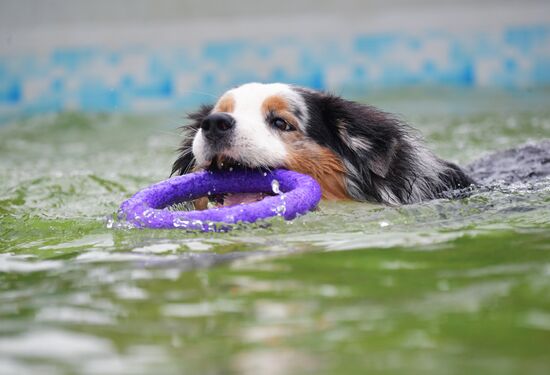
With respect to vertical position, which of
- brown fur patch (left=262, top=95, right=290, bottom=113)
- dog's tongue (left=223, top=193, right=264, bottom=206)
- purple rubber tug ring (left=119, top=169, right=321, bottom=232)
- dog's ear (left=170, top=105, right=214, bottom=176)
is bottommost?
dog's tongue (left=223, top=193, right=264, bottom=206)

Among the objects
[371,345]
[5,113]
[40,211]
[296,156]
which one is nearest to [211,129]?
[296,156]

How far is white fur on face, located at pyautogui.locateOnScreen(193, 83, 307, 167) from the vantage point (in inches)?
173

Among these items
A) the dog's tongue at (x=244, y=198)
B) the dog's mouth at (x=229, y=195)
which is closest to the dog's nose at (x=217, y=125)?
the dog's mouth at (x=229, y=195)

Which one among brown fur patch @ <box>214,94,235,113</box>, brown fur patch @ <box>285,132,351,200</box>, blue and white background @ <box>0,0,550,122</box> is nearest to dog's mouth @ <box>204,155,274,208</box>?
brown fur patch @ <box>285,132,351,200</box>

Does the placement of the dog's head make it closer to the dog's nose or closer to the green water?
the dog's nose

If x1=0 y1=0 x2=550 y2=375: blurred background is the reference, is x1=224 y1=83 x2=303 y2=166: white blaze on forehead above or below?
above

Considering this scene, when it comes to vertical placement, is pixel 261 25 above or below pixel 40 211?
above

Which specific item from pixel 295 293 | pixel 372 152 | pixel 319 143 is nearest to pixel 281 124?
pixel 319 143

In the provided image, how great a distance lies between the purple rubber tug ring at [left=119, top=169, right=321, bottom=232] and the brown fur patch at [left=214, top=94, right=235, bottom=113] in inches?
14.9

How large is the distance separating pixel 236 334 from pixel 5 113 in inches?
387

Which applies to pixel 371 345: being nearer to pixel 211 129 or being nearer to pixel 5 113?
pixel 211 129

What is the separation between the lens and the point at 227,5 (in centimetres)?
1227

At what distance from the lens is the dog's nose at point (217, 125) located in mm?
4332

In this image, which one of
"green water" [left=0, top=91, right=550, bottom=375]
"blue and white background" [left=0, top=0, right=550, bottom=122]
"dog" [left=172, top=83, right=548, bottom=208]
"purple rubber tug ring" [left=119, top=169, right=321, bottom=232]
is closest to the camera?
"green water" [left=0, top=91, right=550, bottom=375]
